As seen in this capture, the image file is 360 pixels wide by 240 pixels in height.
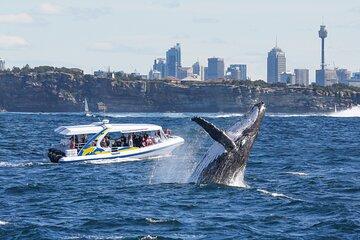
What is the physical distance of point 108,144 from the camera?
172ft

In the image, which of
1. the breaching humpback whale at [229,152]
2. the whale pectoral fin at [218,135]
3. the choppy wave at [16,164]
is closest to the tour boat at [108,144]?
the choppy wave at [16,164]

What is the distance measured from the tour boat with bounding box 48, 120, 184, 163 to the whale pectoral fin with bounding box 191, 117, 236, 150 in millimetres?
20201

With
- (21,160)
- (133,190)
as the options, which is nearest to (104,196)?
(133,190)

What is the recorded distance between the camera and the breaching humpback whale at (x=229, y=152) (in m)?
30.3

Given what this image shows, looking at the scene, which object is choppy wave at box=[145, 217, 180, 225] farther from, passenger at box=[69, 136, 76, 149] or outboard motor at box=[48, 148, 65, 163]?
passenger at box=[69, 136, 76, 149]

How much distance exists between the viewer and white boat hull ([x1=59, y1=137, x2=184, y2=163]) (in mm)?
50219

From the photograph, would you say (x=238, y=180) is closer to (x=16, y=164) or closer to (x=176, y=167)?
(x=176, y=167)

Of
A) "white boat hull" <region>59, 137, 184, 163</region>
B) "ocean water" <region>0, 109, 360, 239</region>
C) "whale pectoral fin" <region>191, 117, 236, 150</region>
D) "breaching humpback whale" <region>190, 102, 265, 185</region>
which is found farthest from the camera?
"white boat hull" <region>59, 137, 184, 163</region>

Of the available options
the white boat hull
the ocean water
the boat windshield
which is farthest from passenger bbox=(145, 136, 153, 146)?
the ocean water

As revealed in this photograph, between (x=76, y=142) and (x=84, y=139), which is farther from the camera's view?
(x=84, y=139)

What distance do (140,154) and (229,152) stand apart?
22195 mm

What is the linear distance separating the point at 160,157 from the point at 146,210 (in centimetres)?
2402

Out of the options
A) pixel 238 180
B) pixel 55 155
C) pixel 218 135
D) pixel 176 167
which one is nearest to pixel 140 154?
pixel 55 155

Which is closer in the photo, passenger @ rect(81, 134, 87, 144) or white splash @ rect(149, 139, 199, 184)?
white splash @ rect(149, 139, 199, 184)
